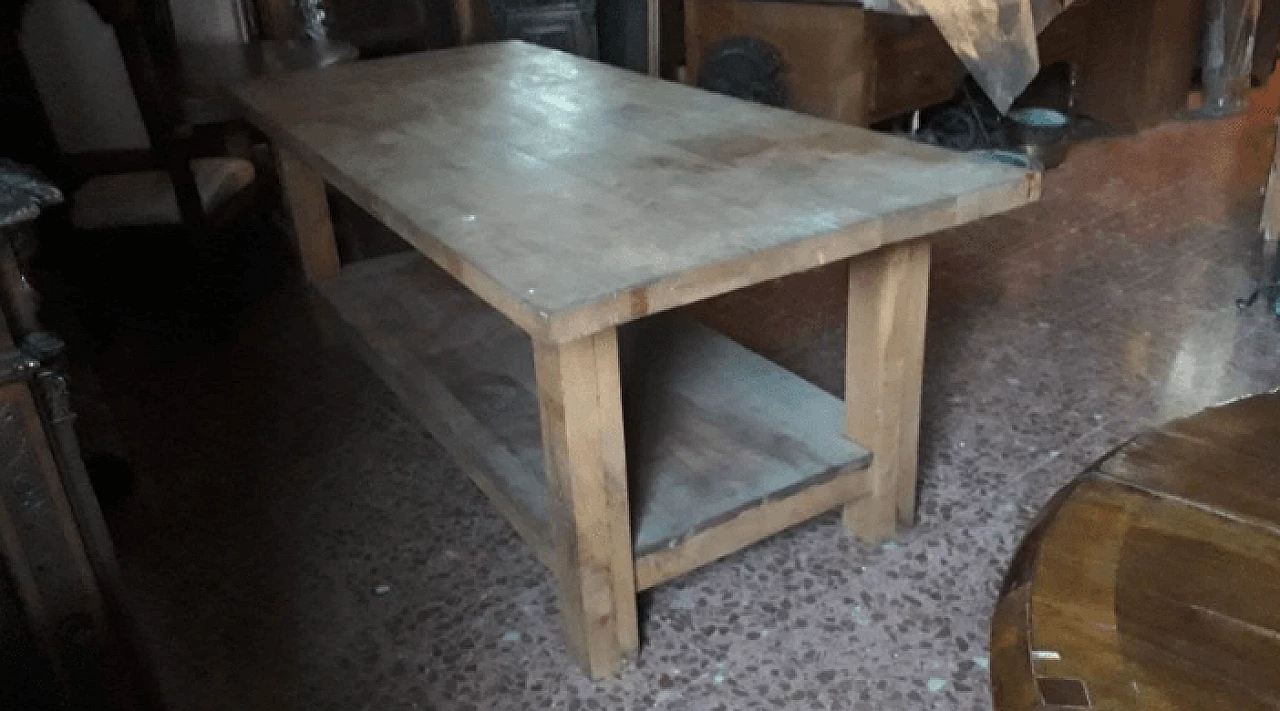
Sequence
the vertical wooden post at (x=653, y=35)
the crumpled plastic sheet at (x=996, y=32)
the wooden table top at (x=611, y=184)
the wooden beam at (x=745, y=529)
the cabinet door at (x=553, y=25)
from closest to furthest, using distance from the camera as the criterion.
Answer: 1. the wooden table top at (x=611, y=184)
2. the wooden beam at (x=745, y=529)
3. the crumpled plastic sheet at (x=996, y=32)
4. the cabinet door at (x=553, y=25)
5. the vertical wooden post at (x=653, y=35)

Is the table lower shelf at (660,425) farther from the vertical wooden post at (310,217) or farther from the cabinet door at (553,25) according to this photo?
the cabinet door at (553,25)

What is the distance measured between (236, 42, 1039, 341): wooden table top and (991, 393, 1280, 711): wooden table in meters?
0.47

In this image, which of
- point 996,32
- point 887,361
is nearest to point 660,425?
point 887,361

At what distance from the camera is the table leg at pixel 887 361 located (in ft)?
4.62

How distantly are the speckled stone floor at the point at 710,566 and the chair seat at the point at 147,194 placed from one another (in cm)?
31

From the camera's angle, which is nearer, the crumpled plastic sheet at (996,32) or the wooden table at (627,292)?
the wooden table at (627,292)

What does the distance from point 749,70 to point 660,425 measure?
6.06 feet

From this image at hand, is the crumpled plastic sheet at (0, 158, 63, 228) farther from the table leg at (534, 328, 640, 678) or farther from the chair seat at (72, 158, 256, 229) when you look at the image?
the chair seat at (72, 158, 256, 229)

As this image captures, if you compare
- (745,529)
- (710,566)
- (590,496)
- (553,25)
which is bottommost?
(710,566)

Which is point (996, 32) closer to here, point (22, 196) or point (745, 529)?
point (745, 529)

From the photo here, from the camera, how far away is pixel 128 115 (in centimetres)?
241

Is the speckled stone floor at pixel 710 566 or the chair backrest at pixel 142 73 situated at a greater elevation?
the chair backrest at pixel 142 73

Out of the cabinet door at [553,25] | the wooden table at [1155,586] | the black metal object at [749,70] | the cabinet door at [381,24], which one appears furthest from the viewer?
the cabinet door at [553,25]

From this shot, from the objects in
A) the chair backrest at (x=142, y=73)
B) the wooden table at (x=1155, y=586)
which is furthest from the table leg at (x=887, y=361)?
the chair backrest at (x=142, y=73)
